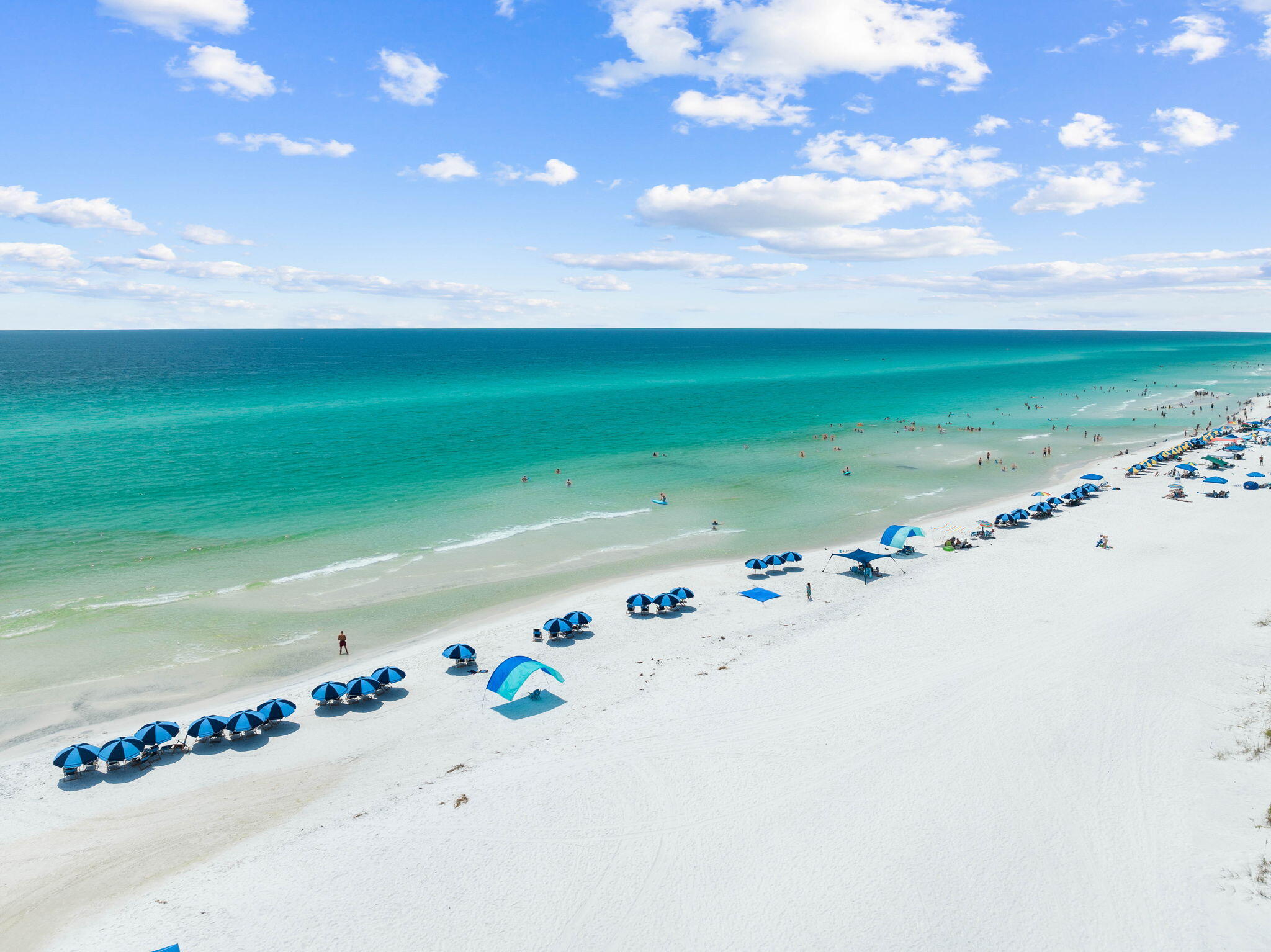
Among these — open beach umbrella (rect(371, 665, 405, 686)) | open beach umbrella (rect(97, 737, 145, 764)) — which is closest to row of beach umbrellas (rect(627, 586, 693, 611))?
open beach umbrella (rect(371, 665, 405, 686))

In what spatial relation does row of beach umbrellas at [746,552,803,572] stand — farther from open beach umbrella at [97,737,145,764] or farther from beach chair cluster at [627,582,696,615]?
open beach umbrella at [97,737,145,764]

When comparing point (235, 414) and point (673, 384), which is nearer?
point (235, 414)

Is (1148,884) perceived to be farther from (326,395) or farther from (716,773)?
(326,395)

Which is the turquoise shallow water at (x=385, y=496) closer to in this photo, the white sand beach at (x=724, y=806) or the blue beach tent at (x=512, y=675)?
the white sand beach at (x=724, y=806)

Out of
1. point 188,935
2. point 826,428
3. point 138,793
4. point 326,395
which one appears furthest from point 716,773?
point 326,395

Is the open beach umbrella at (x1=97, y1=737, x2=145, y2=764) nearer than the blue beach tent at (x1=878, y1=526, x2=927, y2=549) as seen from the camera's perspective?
Yes

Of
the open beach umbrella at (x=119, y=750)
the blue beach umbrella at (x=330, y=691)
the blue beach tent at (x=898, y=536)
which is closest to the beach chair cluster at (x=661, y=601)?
the blue beach umbrella at (x=330, y=691)
